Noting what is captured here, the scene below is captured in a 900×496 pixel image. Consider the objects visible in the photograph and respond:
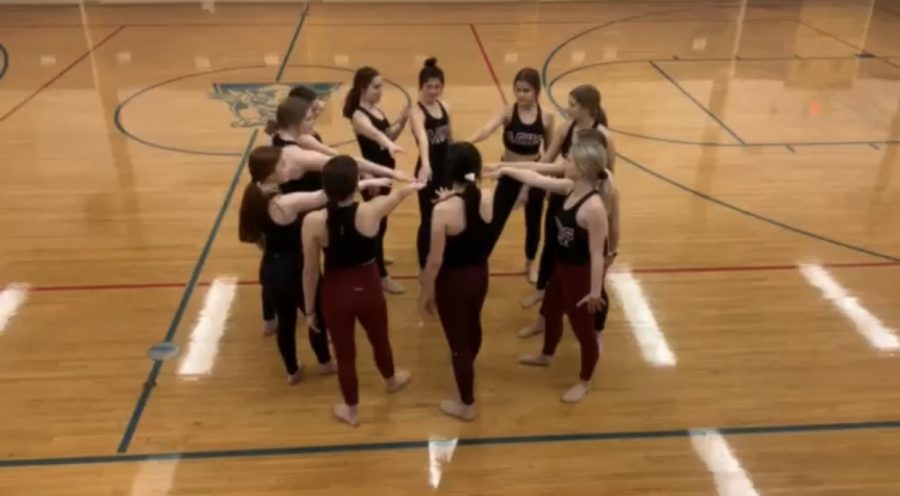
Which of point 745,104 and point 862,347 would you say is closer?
point 862,347

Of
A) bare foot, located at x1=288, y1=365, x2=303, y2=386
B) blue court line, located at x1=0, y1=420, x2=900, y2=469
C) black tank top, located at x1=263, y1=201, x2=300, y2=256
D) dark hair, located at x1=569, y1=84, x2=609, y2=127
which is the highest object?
dark hair, located at x1=569, y1=84, x2=609, y2=127

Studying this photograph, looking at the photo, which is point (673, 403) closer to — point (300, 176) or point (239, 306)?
point (300, 176)

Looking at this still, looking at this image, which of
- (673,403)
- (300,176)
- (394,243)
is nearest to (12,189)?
(394,243)

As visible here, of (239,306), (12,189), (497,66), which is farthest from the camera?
(497,66)

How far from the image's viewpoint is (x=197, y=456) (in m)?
4.15

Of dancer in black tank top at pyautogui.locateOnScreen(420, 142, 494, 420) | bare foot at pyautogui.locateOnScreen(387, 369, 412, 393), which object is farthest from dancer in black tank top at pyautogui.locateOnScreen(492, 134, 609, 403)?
bare foot at pyautogui.locateOnScreen(387, 369, 412, 393)

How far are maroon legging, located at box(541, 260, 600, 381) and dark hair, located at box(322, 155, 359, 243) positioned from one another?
1.33 m

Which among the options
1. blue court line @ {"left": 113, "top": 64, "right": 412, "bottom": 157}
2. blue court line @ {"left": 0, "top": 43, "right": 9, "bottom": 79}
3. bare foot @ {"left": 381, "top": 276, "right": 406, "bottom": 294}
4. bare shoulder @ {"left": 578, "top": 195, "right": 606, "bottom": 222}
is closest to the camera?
bare shoulder @ {"left": 578, "top": 195, "right": 606, "bottom": 222}

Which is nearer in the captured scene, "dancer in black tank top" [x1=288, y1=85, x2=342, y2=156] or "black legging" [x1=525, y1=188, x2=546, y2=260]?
"dancer in black tank top" [x1=288, y1=85, x2=342, y2=156]

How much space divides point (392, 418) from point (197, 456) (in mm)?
1117

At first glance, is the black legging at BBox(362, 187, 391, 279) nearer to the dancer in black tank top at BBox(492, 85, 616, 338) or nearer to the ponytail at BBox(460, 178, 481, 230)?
the dancer in black tank top at BBox(492, 85, 616, 338)

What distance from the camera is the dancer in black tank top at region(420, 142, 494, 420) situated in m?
3.73

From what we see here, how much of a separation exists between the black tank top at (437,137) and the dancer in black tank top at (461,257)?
1262 millimetres

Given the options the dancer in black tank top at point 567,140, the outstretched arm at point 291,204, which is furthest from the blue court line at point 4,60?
the dancer in black tank top at point 567,140
